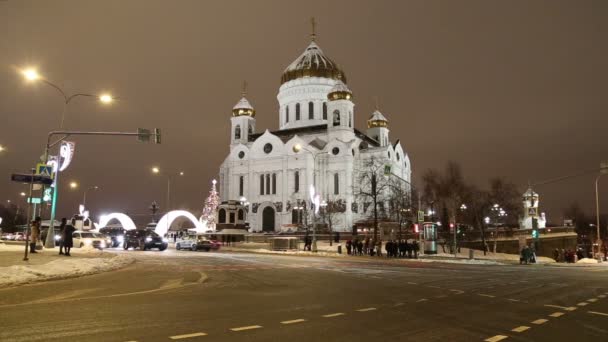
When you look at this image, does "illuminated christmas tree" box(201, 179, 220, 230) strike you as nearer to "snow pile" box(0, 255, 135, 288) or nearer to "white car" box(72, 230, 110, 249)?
"white car" box(72, 230, 110, 249)

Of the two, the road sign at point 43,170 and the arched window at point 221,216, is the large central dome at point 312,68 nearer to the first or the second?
the arched window at point 221,216

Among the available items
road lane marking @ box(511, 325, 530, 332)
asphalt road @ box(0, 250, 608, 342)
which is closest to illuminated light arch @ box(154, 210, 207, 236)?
asphalt road @ box(0, 250, 608, 342)

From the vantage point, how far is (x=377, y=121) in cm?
9919

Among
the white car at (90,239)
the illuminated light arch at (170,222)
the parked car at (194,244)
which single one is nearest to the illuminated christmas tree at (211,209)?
the illuminated light arch at (170,222)

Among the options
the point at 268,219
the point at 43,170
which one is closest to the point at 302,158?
the point at 268,219

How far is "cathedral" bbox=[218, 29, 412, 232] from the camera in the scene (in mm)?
80750

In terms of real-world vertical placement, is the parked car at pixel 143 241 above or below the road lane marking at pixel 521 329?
above

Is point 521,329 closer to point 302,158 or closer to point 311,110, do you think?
point 302,158

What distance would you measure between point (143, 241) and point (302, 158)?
43.1 m

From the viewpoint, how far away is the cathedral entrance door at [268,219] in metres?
83.8

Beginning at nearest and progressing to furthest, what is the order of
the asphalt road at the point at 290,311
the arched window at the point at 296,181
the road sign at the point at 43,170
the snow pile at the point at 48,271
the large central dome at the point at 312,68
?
the asphalt road at the point at 290,311, the snow pile at the point at 48,271, the road sign at the point at 43,170, the arched window at the point at 296,181, the large central dome at the point at 312,68

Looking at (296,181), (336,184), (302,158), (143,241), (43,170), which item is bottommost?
(143,241)

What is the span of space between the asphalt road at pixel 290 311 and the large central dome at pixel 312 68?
79637 millimetres

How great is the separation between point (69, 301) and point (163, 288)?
11.2 feet
